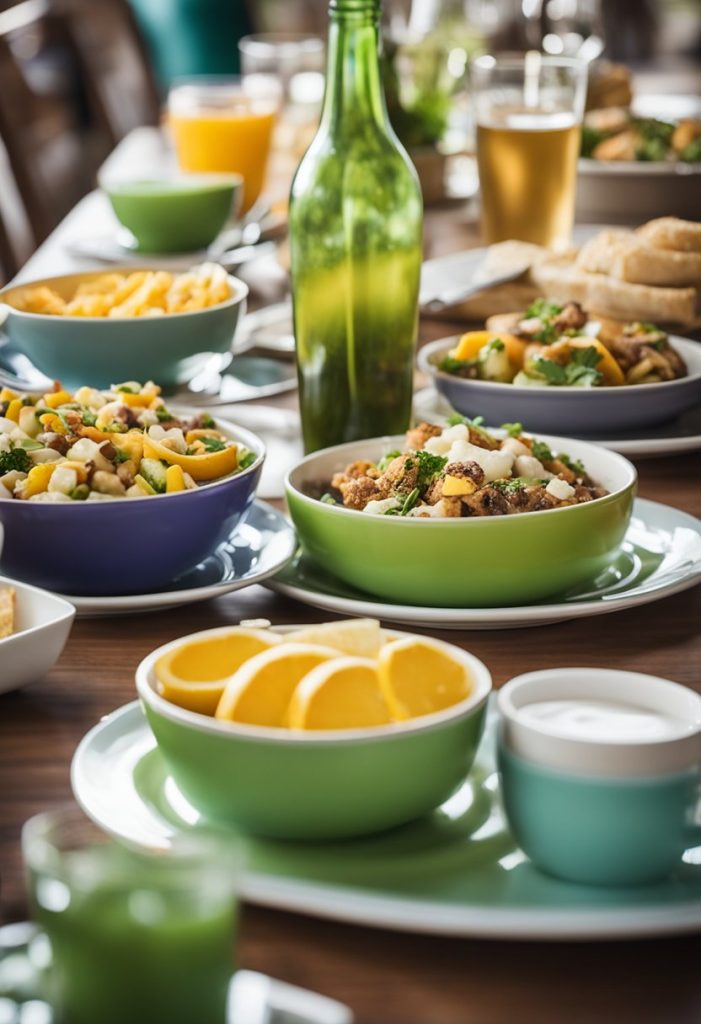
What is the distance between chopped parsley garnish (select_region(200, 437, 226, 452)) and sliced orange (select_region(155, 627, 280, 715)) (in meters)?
0.39

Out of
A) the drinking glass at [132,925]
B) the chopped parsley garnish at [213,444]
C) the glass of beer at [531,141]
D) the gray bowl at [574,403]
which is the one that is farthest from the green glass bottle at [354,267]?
the drinking glass at [132,925]

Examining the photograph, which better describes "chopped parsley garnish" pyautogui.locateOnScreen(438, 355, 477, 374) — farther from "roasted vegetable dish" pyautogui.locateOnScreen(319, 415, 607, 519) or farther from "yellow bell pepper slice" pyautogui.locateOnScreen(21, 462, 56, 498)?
"yellow bell pepper slice" pyautogui.locateOnScreen(21, 462, 56, 498)

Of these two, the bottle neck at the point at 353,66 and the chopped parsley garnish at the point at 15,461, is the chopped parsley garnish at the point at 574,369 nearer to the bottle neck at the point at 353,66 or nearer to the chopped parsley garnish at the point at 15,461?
the bottle neck at the point at 353,66

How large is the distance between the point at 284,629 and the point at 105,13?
3856 mm

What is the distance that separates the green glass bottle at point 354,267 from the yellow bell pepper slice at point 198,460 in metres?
0.24

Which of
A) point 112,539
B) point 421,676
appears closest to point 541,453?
point 112,539

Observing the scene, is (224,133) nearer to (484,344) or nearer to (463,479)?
(484,344)

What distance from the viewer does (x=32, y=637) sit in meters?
0.94

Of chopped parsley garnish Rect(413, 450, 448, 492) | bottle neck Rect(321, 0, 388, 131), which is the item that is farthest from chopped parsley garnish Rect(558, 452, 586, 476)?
bottle neck Rect(321, 0, 388, 131)

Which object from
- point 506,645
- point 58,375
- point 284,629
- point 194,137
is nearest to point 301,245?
point 58,375

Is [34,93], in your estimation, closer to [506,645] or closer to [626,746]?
[506,645]

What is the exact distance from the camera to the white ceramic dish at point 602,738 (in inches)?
27.6

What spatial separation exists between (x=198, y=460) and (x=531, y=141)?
1.10 meters

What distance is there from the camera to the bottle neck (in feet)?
4.33
